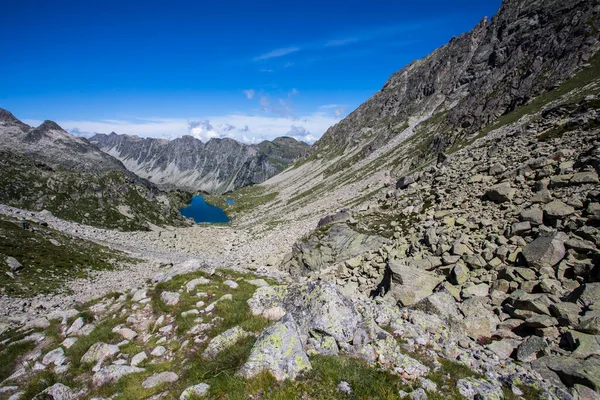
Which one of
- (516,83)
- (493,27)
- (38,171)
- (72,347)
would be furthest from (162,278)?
(493,27)

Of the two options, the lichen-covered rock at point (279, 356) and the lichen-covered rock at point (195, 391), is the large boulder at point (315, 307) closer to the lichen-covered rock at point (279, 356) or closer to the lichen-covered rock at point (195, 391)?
the lichen-covered rock at point (279, 356)

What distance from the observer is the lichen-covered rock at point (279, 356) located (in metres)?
6.96

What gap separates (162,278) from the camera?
49.3ft

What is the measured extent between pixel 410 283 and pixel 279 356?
9517 millimetres

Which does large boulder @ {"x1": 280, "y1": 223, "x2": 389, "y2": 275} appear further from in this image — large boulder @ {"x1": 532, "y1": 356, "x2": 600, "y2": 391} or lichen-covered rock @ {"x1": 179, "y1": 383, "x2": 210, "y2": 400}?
lichen-covered rock @ {"x1": 179, "y1": 383, "x2": 210, "y2": 400}

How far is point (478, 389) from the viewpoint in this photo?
6.90 m

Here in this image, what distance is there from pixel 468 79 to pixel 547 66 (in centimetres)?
6412

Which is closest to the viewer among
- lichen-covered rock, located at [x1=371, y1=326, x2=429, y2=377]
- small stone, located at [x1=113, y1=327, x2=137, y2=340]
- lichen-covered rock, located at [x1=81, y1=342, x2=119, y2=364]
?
A: lichen-covered rock, located at [x1=371, y1=326, x2=429, y2=377]

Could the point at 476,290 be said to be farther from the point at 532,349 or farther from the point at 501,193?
the point at 501,193

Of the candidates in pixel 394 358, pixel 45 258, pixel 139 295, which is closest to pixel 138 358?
pixel 139 295

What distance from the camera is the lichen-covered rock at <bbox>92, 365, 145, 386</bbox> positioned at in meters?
8.16

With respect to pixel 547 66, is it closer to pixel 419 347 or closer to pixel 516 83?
pixel 516 83

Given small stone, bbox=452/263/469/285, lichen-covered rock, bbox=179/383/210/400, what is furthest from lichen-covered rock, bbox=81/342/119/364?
small stone, bbox=452/263/469/285

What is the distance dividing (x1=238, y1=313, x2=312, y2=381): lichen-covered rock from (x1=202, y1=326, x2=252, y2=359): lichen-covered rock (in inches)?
51.7
